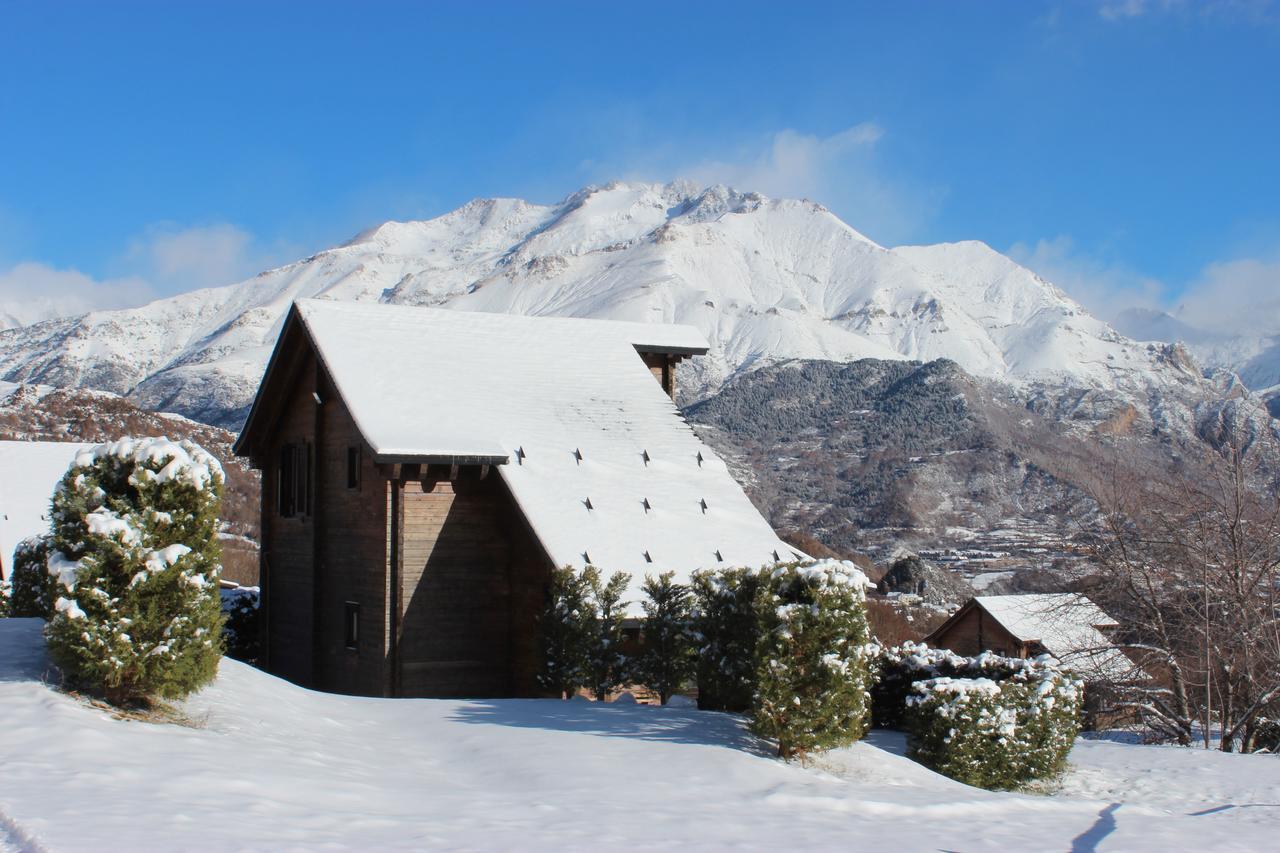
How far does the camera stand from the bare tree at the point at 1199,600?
21359 millimetres

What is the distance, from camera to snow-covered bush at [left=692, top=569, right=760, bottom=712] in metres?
14.8

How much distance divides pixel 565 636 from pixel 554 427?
17.0 feet

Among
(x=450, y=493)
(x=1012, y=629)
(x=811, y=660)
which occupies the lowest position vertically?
(x=1012, y=629)

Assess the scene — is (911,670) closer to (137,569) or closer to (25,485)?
(137,569)

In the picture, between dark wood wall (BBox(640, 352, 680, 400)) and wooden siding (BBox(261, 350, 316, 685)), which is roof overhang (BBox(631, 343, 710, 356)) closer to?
dark wood wall (BBox(640, 352, 680, 400))

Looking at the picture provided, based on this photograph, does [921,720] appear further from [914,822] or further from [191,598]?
[191,598]

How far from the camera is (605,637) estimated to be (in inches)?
673

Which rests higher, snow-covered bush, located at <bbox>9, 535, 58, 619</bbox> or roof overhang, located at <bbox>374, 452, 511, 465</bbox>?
roof overhang, located at <bbox>374, 452, 511, 465</bbox>

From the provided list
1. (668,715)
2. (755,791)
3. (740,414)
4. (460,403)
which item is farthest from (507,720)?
(740,414)

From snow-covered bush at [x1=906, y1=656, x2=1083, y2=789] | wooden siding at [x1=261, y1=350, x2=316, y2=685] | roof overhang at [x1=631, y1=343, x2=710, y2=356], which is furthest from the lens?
roof overhang at [x1=631, y1=343, x2=710, y2=356]

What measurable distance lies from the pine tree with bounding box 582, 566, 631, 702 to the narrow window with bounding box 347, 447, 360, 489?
5227 mm

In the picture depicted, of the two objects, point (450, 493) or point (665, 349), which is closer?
point (450, 493)

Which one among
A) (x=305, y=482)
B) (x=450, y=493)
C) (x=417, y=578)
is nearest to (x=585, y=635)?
(x=417, y=578)

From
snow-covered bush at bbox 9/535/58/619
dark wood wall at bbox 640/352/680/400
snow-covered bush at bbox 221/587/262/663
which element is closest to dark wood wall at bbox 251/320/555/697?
snow-covered bush at bbox 221/587/262/663
